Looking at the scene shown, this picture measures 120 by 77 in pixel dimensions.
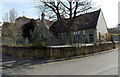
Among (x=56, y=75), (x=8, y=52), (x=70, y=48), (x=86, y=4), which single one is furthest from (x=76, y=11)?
(x=56, y=75)

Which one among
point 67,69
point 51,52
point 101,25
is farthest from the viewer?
point 101,25

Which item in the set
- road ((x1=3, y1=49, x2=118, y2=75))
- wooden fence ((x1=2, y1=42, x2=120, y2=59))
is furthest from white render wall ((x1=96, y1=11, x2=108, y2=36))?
road ((x1=3, y1=49, x2=118, y2=75))

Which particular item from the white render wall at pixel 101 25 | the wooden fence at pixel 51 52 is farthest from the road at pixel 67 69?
the white render wall at pixel 101 25

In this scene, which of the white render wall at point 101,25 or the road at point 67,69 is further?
the white render wall at point 101,25

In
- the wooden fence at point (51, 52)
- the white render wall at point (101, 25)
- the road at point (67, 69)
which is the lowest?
the road at point (67, 69)

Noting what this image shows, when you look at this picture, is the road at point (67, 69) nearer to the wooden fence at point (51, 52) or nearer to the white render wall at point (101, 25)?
the wooden fence at point (51, 52)

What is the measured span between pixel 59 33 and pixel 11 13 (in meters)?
13.9

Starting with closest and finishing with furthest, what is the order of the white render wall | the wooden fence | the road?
the road → the wooden fence → the white render wall

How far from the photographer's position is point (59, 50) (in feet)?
47.6

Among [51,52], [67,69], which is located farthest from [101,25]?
[67,69]

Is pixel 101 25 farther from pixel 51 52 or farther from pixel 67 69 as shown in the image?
pixel 67 69

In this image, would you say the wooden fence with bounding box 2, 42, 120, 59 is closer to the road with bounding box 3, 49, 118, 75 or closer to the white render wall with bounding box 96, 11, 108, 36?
the road with bounding box 3, 49, 118, 75

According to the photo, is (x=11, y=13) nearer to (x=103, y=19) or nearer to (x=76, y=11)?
(x=76, y=11)

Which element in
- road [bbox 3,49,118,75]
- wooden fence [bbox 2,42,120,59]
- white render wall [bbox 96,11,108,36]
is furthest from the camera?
white render wall [bbox 96,11,108,36]
